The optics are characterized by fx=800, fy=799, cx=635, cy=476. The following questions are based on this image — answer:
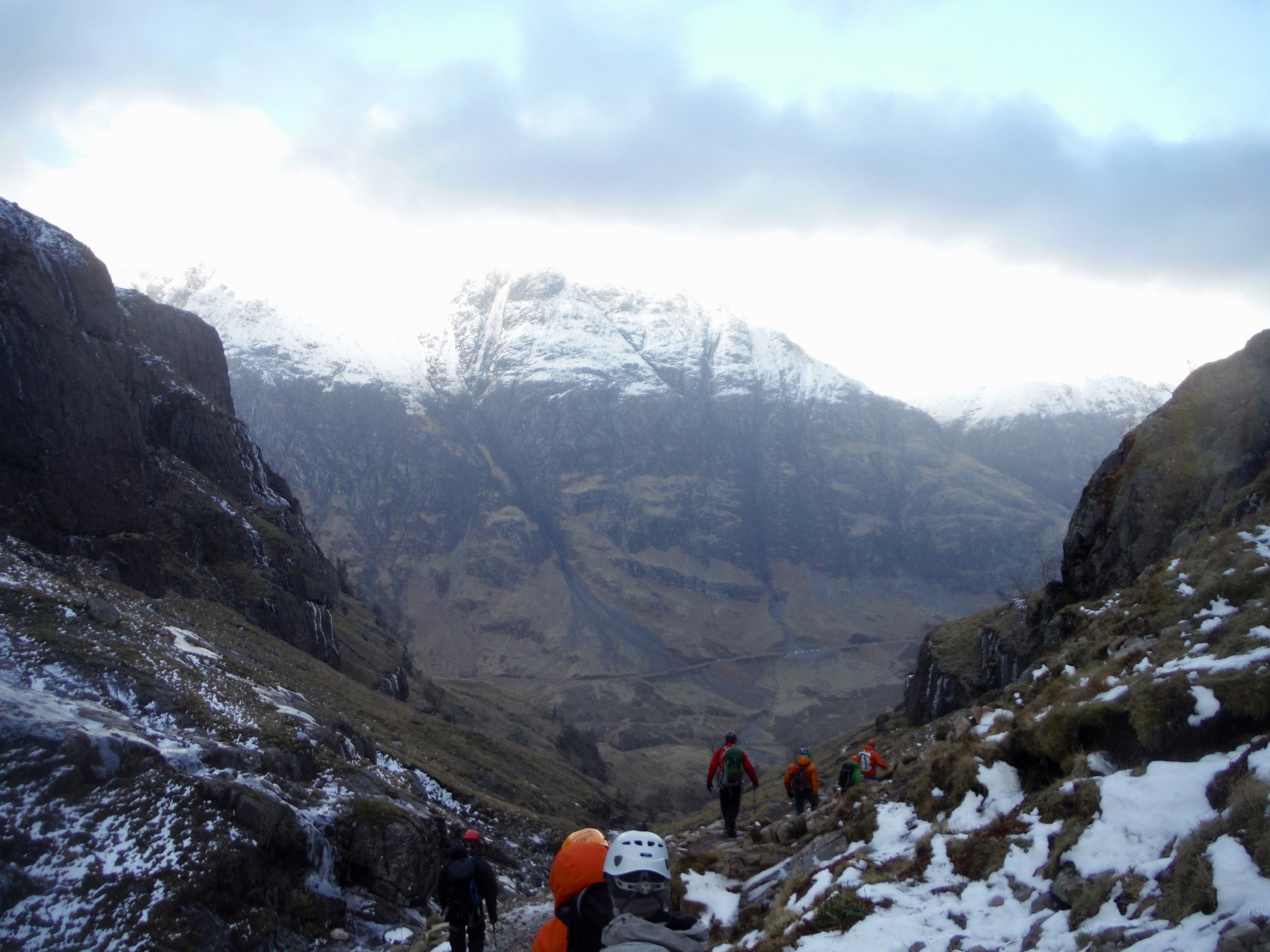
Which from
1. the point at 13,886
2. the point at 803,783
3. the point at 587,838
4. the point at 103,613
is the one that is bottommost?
the point at 803,783

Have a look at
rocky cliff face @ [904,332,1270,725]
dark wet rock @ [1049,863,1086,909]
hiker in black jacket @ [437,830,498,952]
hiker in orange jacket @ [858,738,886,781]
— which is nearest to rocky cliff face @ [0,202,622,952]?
hiker in black jacket @ [437,830,498,952]

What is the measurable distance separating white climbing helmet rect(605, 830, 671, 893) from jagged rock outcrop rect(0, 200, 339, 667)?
5557 cm

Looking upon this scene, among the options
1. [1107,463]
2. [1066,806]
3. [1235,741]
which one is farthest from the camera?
[1107,463]

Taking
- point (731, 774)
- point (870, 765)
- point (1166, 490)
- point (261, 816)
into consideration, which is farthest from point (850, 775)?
point (1166, 490)

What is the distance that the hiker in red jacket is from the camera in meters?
20.6

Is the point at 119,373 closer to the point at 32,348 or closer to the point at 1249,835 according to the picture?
the point at 32,348

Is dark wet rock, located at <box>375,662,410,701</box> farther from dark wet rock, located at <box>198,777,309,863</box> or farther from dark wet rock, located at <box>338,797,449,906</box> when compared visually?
dark wet rock, located at <box>198,777,309,863</box>

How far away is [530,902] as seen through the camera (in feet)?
77.5

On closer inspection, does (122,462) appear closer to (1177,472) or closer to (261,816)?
(261,816)

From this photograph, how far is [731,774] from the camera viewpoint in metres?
20.6

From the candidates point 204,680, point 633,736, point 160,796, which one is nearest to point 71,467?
point 204,680

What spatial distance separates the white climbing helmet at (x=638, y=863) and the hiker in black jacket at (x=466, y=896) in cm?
955

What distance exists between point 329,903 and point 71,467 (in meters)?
46.3

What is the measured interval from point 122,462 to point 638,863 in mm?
68094
